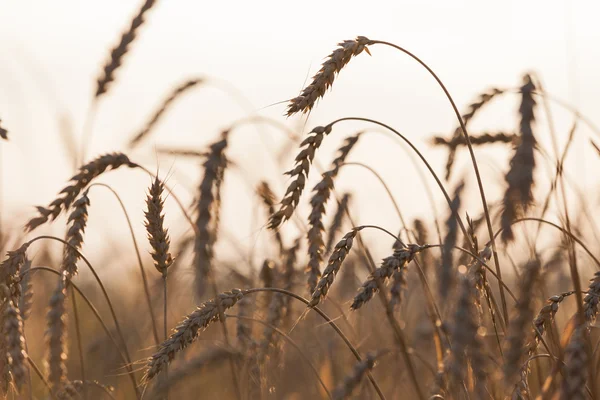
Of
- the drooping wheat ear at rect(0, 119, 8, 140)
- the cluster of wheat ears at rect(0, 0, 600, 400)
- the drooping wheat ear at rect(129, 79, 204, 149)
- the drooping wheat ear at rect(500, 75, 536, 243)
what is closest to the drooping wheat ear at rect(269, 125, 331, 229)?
the cluster of wheat ears at rect(0, 0, 600, 400)

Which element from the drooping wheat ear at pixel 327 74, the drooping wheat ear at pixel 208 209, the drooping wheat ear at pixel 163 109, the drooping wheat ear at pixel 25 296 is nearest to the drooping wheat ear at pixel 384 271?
the drooping wheat ear at pixel 327 74

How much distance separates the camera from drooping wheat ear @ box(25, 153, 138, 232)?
2605mm

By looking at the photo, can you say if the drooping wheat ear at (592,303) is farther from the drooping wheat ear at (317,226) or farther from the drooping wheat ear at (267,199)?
the drooping wheat ear at (267,199)

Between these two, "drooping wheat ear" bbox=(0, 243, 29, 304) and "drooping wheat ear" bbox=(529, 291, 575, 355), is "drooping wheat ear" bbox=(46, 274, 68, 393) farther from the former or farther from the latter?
"drooping wheat ear" bbox=(529, 291, 575, 355)

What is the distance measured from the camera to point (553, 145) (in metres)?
2.45

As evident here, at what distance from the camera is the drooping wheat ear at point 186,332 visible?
2027 millimetres

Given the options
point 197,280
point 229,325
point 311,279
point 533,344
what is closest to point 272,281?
point 197,280

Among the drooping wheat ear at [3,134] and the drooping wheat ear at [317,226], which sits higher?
the drooping wheat ear at [3,134]

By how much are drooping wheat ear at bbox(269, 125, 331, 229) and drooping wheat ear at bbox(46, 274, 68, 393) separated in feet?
2.53


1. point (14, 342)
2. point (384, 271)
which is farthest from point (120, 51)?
point (384, 271)

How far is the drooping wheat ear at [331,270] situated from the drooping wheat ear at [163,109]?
2.12m

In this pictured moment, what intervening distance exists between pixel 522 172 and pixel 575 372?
575mm

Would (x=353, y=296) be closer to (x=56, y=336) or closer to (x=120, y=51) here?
(x=56, y=336)

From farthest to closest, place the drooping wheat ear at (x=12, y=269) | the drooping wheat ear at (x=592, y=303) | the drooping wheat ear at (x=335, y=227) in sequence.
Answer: the drooping wheat ear at (x=335, y=227) → the drooping wheat ear at (x=12, y=269) → the drooping wheat ear at (x=592, y=303)
